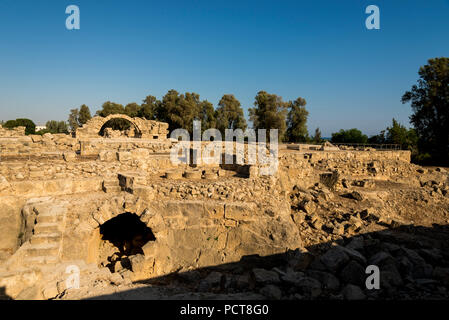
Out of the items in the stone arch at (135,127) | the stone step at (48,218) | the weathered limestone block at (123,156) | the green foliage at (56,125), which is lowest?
the stone step at (48,218)

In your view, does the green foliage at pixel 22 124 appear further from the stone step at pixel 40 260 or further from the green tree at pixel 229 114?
the stone step at pixel 40 260

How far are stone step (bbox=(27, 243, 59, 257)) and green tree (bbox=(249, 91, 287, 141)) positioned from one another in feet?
79.2

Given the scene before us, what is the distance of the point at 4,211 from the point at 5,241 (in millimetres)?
798

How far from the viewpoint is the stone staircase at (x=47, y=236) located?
545 cm

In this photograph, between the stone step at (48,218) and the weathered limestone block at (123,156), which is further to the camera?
the weathered limestone block at (123,156)

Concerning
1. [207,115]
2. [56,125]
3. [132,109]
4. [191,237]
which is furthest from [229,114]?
[56,125]

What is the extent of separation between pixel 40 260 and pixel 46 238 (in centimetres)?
56

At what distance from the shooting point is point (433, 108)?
2467 cm

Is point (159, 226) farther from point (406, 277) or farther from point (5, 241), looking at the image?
point (406, 277)

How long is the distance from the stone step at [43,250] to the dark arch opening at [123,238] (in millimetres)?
1490

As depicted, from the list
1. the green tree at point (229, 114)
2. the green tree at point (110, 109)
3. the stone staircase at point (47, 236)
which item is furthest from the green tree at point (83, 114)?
the stone staircase at point (47, 236)

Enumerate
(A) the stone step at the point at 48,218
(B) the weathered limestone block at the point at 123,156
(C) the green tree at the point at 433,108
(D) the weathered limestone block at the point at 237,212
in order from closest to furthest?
(A) the stone step at the point at 48,218
(D) the weathered limestone block at the point at 237,212
(B) the weathered limestone block at the point at 123,156
(C) the green tree at the point at 433,108

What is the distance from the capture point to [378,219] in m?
9.38
